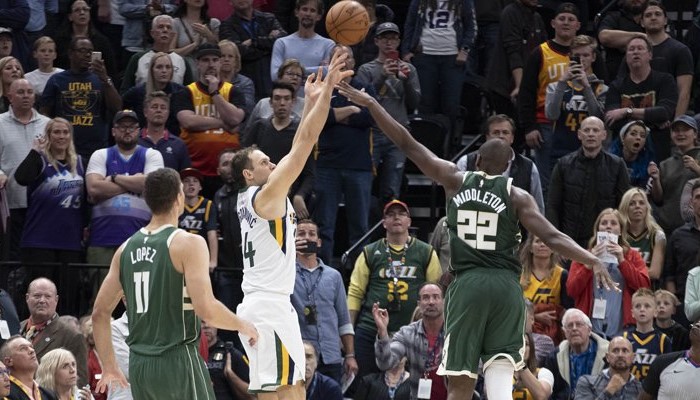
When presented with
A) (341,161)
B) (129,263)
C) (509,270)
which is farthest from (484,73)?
(129,263)

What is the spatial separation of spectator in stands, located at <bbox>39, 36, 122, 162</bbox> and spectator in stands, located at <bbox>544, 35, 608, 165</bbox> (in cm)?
508

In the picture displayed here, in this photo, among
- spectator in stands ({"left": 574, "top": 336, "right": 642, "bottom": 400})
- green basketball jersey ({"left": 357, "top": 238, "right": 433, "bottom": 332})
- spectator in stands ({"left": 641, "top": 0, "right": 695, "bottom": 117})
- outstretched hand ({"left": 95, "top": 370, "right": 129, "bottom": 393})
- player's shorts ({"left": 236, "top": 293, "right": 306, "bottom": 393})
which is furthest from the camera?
spectator in stands ({"left": 641, "top": 0, "right": 695, "bottom": 117})

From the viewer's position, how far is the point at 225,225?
15.1 meters

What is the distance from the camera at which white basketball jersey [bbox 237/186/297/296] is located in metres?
10.3

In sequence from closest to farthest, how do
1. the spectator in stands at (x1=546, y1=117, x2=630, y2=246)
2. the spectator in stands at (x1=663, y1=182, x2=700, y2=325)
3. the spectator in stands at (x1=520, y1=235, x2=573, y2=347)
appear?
the spectator in stands at (x1=520, y1=235, x2=573, y2=347) < the spectator in stands at (x1=663, y1=182, x2=700, y2=325) < the spectator in stands at (x1=546, y1=117, x2=630, y2=246)

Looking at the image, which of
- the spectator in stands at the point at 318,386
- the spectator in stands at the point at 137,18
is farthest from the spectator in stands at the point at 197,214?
the spectator in stands at the point at 137,18

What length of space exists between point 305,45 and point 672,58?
432 cm

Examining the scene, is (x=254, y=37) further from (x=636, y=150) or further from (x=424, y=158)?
(x=424, y=158)

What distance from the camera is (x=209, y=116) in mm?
16188

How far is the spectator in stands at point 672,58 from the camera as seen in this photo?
1719cm

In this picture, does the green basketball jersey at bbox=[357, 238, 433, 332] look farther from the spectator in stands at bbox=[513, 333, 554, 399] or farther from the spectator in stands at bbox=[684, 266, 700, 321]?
the spectator in stands at bbox=[684, 266, 700, 321]

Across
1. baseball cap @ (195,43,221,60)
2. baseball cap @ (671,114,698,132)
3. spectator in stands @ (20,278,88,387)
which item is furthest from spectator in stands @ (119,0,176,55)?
baseball cap @ (671,114,698,132)

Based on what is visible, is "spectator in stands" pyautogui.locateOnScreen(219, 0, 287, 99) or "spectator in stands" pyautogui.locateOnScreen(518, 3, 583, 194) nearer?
"spectator in stands" pyautogui.locateOnScreen(518, 3, 583, 194)

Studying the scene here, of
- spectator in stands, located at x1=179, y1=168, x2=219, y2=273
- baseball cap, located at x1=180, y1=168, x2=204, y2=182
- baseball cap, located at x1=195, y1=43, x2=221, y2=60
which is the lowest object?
spectator in stands, located at x1=179, y1=168, x2=219, y2=273
